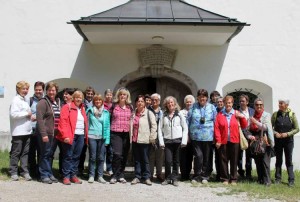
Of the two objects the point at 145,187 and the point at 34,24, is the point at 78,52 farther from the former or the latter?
the point at 145,187

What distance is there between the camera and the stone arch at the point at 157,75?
933 cm

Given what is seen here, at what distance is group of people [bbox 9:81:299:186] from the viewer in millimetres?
6406

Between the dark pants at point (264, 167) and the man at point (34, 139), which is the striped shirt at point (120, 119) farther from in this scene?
the dark pants at point (264, 167)

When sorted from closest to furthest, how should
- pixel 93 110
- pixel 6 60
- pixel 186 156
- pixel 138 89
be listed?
pixel 93 110
pixel 186 156
pixel 6 60
pixel 138 89

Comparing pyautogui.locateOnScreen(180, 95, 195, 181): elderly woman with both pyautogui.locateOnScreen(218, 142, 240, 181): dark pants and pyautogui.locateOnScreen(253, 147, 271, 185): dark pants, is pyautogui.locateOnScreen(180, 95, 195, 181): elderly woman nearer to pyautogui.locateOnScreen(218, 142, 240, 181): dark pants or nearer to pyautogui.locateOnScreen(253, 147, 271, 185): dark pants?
pyautogui.locateOnScreen(218, 142, 240, 181): dark pants

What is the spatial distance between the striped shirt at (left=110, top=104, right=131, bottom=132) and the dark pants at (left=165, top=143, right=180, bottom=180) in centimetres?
80

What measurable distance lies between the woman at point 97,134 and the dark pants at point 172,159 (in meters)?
1.05

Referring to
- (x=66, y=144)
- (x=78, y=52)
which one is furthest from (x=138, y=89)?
(x=66, y=144)

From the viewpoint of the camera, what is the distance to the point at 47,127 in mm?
6332

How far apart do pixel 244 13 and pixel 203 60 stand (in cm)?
152

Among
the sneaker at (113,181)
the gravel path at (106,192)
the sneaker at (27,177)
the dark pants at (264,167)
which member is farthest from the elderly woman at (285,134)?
the sneaker at (27,177)

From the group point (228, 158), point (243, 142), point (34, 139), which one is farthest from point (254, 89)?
point (34, 139)

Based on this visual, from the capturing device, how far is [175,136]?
6.74m

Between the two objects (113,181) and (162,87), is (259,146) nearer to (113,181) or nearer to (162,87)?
(113,181)
